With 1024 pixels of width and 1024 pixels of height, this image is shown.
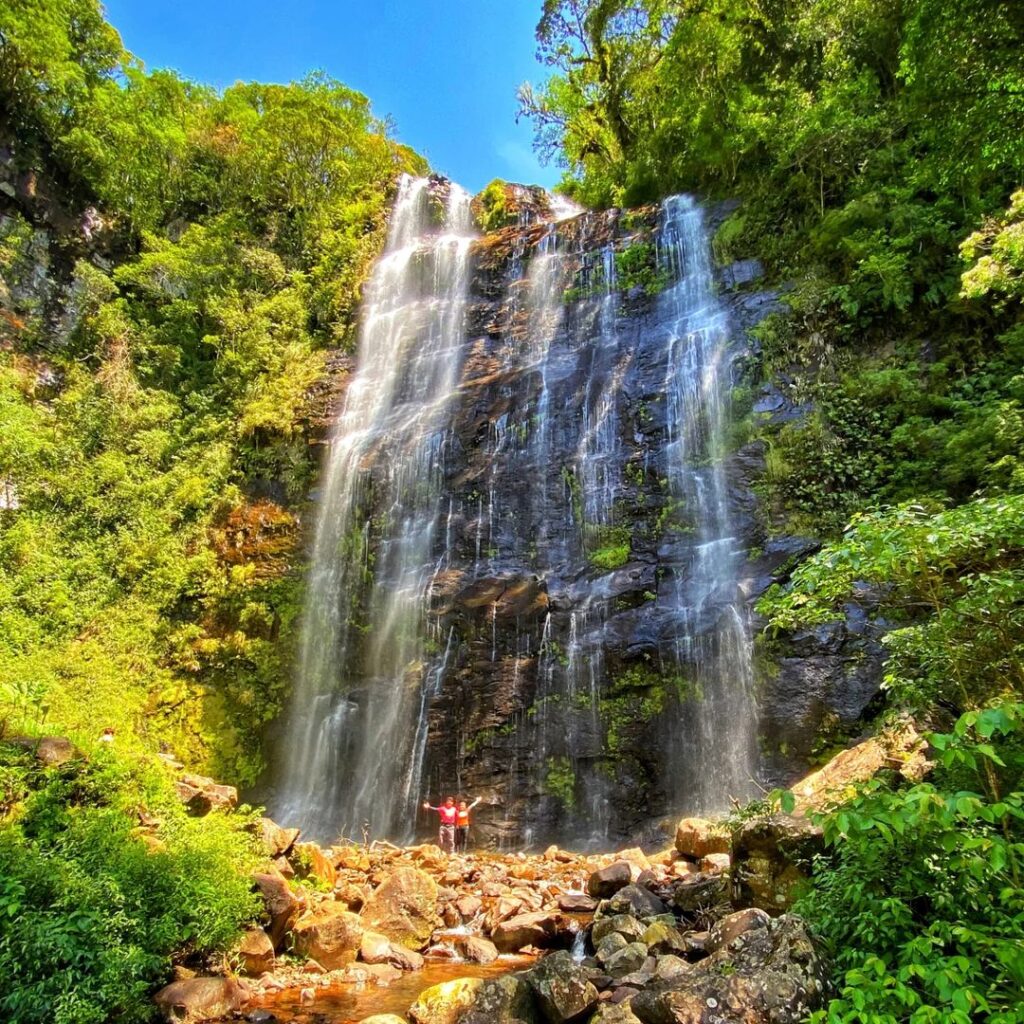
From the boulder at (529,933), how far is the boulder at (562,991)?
2083 millimetres

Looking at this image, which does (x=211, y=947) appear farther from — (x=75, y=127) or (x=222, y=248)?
(x=75, y=127)

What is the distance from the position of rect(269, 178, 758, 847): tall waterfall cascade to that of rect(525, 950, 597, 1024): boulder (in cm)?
591

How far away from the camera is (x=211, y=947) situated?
5812 millimetres

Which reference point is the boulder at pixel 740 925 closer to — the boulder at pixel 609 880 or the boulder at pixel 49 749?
the boulder at pixel 609 880

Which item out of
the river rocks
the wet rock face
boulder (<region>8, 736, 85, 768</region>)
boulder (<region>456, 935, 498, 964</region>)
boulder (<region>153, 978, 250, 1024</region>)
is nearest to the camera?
boulder (<region>153, 978, 250, 1024</region>)

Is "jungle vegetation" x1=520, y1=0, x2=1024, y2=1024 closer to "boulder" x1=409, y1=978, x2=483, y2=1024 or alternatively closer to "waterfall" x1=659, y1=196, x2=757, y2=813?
"waterfall" x1=659, y1=196, x2=757, y2=813

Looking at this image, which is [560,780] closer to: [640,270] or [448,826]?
[448,826]

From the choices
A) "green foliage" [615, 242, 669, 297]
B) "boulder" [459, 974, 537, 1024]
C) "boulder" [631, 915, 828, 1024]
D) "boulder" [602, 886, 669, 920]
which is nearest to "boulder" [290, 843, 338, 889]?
"boulder" [602, 886, 669, 920]

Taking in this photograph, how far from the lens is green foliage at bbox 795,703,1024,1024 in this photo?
2629mm

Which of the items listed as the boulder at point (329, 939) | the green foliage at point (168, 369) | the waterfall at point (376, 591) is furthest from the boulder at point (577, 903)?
the green foliage at point (168, 369)

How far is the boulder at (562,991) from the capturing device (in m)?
4.33

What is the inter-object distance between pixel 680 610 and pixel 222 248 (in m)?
20.0

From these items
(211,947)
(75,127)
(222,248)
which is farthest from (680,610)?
(75,127)

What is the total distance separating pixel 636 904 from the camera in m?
6.39
